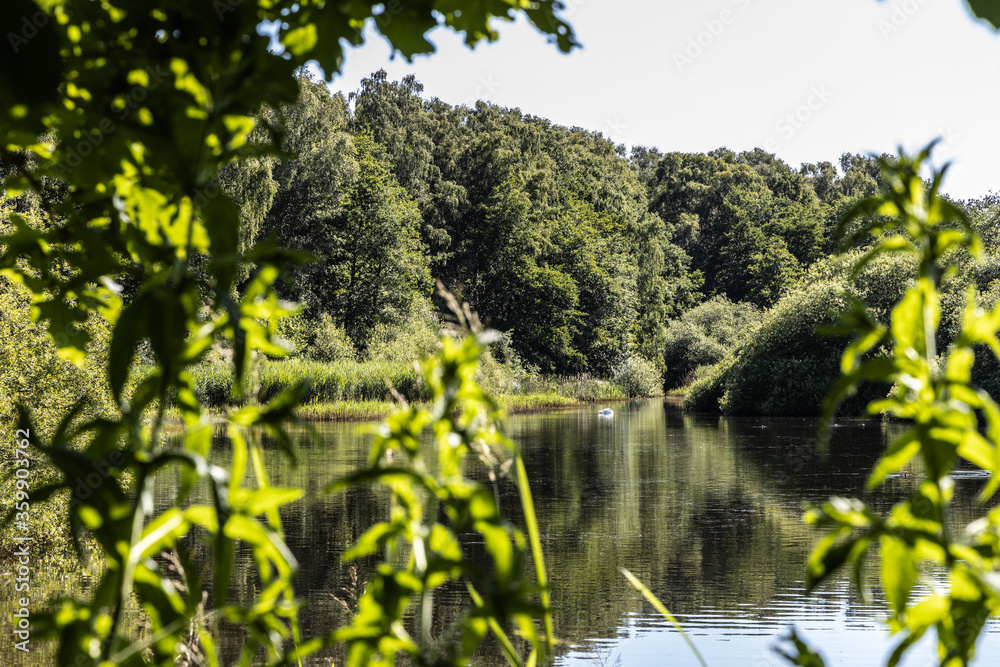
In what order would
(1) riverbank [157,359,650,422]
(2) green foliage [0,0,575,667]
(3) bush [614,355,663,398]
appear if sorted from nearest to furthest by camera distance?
(2) green foliage [0,0,575,667] → (1) riverbank [157,359,650,422] → (3) bush [614,355,663,398]

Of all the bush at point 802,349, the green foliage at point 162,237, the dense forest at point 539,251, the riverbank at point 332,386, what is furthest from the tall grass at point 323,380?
the green foliage at point 162,237

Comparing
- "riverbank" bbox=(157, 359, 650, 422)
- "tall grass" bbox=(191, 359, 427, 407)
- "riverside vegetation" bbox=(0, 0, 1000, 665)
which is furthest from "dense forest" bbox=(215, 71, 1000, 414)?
"riverside vegetation" bbox=(0, 0, 1000, 665)

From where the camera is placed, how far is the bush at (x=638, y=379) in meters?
42.0

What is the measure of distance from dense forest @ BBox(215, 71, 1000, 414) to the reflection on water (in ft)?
31.8

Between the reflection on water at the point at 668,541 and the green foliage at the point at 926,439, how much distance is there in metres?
0.77

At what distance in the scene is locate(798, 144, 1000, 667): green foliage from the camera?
760 mm

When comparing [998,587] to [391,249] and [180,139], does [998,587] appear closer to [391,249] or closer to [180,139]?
[180,139]

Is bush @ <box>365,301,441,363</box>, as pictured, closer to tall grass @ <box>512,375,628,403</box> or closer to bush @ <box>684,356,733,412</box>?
tall grass @ <box>512,375,628,403</box>

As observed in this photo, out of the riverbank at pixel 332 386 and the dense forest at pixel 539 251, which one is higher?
Answer: the dense forest at pixel 539 251

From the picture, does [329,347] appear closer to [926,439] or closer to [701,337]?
[701,337]

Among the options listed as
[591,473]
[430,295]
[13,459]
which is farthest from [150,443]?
[430,295]

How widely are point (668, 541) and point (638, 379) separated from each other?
33.0m

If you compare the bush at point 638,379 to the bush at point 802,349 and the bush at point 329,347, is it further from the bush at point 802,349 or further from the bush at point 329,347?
the bush at point 329,347

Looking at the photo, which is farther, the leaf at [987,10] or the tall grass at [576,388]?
the tall grass at [576,388]
